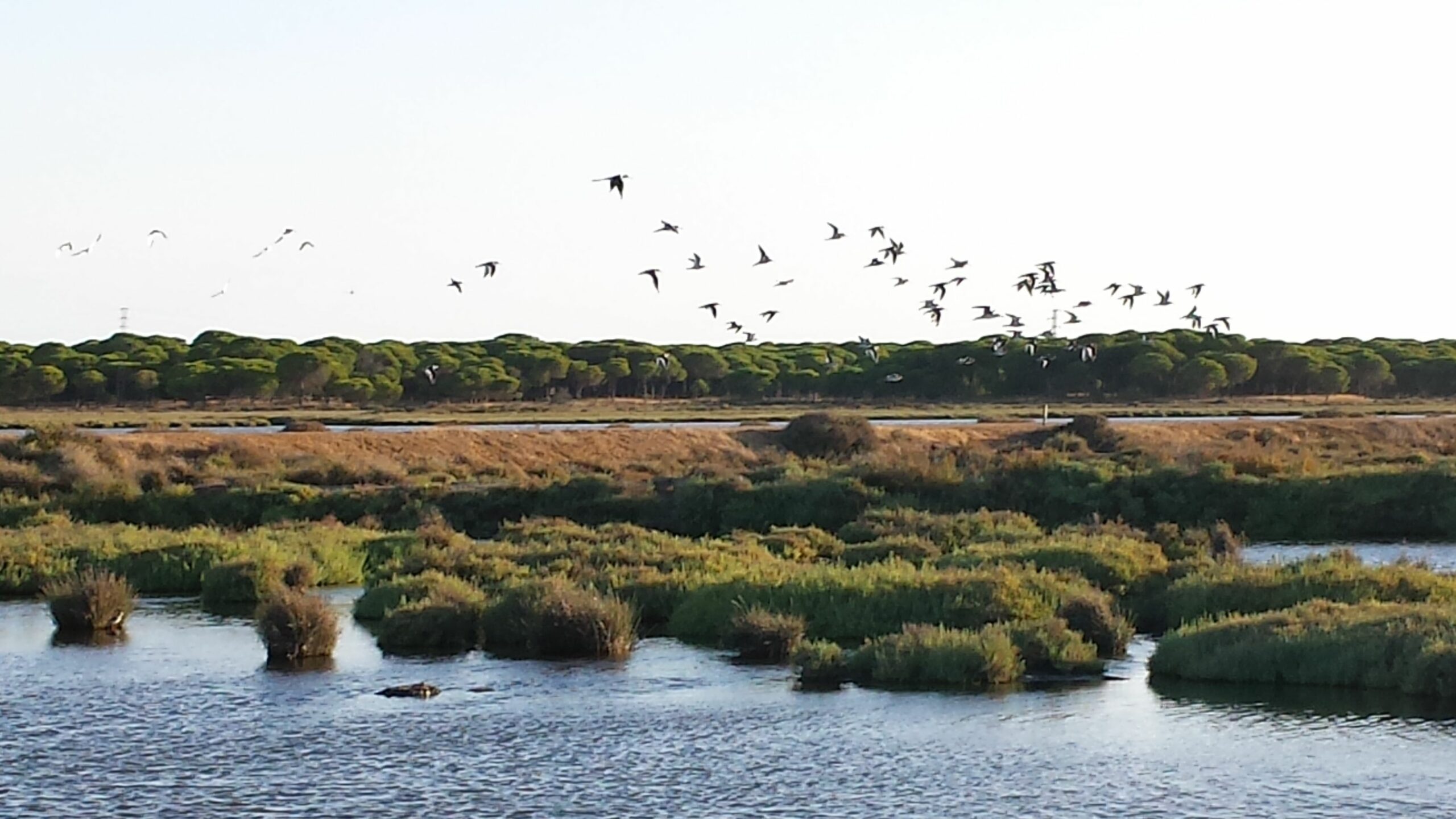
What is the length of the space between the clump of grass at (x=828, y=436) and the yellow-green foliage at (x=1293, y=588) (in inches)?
1483

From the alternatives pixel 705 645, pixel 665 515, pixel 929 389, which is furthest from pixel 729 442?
pixel 929 389

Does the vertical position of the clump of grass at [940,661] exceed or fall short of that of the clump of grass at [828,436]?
it falls short

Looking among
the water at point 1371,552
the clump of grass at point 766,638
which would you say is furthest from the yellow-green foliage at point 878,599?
the water at point 1371,552

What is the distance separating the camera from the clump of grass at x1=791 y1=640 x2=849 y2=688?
29734 mm

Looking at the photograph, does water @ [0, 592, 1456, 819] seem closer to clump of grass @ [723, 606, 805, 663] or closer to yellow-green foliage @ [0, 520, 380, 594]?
clump of grass @ [723, 606, 805, 663]

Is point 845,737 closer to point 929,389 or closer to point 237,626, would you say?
point 237,626

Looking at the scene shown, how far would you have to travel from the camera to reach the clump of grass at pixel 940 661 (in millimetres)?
29547

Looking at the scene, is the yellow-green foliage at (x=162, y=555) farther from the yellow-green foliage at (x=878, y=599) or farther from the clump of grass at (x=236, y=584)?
the yellow-green foliage at (x=878, y=599)

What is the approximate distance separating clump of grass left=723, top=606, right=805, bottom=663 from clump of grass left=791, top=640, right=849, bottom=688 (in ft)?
6.28

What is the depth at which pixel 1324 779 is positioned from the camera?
2334 cm

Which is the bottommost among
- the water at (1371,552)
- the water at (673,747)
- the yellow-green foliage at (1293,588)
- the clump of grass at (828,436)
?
the water at (673,747)

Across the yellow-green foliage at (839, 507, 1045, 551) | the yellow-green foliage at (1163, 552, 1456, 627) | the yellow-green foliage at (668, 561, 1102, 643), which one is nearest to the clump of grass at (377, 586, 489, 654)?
the yellow-green foliage at (668, 561, 1102, 643)

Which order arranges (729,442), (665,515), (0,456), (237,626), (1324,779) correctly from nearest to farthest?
(1324,779)
(237,626)
(665,515)
(0,456)
(729,442)

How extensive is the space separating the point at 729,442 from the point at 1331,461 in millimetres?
22694
